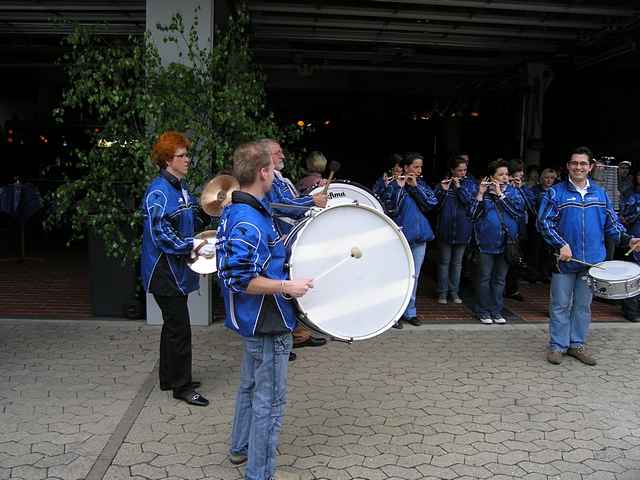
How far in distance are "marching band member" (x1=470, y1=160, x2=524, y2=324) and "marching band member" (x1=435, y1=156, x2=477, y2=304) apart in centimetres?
27

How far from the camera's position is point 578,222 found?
537cm

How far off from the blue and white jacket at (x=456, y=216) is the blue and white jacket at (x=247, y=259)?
4.39 metres

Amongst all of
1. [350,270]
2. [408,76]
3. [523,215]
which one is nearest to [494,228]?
[523,215]

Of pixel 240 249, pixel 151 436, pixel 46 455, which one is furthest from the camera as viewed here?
pixel 151 436

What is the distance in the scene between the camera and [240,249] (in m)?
3.03

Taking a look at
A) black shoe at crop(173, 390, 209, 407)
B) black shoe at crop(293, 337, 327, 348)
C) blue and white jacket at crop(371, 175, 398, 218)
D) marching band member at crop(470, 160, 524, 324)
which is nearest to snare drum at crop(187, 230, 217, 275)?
black shoe at crop(173, 390, 209, 407)

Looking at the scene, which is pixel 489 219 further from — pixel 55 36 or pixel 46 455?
pixel 55 36

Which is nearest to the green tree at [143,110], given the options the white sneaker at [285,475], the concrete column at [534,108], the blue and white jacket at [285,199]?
the blue and white jacket at [285,199]

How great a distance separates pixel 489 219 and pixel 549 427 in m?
2.85

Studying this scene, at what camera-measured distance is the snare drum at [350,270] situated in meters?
3.26

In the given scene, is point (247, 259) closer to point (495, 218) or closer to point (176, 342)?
point (176, 342)

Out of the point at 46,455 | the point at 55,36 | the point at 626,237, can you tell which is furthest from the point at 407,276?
the point at 55,36

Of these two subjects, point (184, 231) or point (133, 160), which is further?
point (133, 160)

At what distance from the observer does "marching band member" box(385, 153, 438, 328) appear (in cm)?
675
